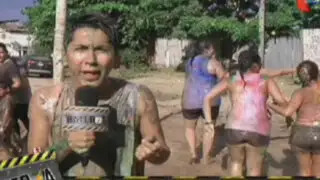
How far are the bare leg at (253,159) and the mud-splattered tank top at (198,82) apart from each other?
2.27 m

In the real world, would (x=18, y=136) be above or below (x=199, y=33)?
below

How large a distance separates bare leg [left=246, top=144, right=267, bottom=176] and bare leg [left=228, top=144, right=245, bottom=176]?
7cm

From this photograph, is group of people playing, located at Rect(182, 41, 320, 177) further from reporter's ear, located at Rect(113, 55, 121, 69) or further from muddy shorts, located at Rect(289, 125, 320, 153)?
reporter's ear, located at Rect(113, 55, 121, 69)

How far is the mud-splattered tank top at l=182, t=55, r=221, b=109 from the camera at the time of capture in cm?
882

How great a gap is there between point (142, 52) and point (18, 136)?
1093 inches

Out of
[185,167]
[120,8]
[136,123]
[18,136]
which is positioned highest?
[120,8]

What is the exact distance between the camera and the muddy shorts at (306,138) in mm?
6781

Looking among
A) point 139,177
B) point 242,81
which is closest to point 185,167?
Result: point 242,81

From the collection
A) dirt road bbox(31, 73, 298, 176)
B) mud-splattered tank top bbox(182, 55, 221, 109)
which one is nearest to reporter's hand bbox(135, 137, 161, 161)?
dirt road bbox(31, 73, 298, 176)

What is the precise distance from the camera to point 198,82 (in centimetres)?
890

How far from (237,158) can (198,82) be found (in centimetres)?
246

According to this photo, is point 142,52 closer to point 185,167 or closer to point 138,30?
point 138,30

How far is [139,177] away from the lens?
10.1 ft

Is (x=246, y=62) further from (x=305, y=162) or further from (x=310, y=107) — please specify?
(x=305, y=162)
